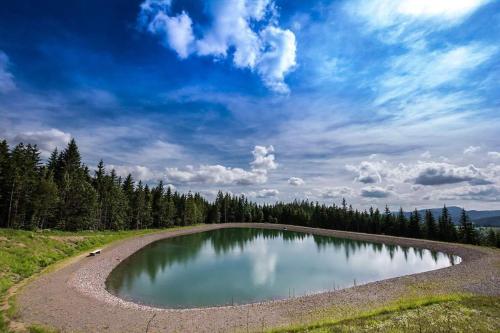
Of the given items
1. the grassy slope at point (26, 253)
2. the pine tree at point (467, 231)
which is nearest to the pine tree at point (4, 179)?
the grassy slope at point (26, 253)

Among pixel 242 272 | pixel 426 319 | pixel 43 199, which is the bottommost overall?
pixel 242 272

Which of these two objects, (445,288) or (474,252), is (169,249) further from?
(474,252)

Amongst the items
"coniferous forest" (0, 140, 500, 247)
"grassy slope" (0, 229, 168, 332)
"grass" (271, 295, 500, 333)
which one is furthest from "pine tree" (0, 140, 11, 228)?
"grass" (271, 295, 500, 333)

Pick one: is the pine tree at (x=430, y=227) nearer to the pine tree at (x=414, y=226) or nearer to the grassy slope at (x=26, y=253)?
the pine tree at (x=414, y=226)

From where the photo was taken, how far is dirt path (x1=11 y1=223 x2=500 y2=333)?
57.0ft

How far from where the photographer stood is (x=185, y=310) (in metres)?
21.4

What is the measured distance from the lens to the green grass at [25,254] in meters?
21.5

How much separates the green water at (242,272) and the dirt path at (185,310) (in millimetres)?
4006

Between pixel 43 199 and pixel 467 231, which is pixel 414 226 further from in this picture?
pixel 43 199

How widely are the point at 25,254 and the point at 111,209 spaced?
1785 inches

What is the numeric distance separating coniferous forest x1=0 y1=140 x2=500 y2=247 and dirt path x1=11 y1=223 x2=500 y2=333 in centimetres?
2215

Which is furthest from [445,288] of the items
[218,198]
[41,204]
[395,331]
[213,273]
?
[218,198]

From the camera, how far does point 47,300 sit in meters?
20.2

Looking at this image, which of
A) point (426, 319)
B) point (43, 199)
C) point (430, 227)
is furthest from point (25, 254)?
point (430, 227)
